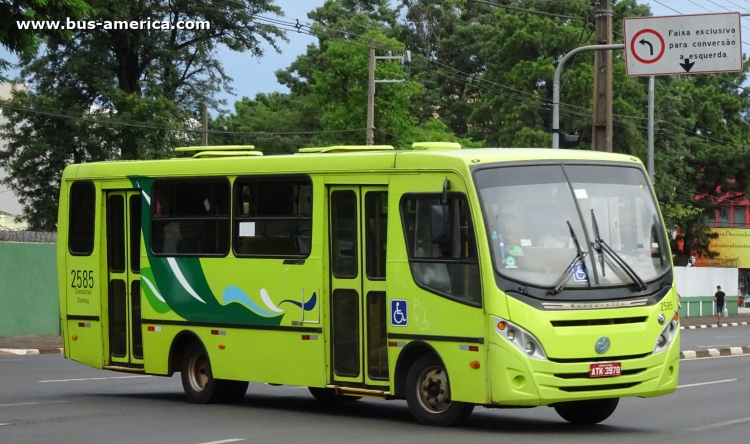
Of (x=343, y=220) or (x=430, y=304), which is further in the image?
(x=343, y=220)

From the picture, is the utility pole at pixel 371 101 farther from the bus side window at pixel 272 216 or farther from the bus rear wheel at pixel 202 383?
the bus side window at pixel 272 216

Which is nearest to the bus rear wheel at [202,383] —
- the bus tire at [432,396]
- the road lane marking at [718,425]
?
the bus tire at [432,396]

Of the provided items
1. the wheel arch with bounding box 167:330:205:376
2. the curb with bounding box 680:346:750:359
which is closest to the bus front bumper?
the wheel arch with bounding box 167:330:205:376

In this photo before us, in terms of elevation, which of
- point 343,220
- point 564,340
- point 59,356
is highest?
point 343,220

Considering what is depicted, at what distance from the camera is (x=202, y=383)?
50.3 feet

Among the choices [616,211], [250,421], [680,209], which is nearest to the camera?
[616,211]

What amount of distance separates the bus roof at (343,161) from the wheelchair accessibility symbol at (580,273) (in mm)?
1221

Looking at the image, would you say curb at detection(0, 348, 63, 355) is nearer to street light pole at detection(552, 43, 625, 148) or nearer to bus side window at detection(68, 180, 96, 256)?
bus side window at detection(68, 180, 96, 256)

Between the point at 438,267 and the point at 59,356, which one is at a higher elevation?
the point at 438,267

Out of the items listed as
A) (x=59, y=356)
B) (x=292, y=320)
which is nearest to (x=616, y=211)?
(x=292, y=320)

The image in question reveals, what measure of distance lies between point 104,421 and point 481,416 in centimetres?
405

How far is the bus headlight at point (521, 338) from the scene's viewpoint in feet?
37.5

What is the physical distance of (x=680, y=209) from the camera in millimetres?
61625

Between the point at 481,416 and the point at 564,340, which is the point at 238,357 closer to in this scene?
the point at 481,416
